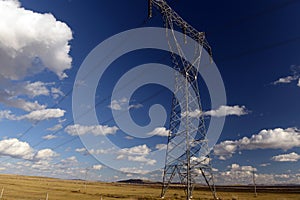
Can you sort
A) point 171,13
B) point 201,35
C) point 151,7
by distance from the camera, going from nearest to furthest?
point 151,7
point 171,13
point 201,35

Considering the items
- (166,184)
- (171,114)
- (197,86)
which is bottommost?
(166,184)

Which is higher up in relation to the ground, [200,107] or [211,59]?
[211,59]

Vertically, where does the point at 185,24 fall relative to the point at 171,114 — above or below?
above

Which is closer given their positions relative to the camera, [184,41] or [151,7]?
[151,7]

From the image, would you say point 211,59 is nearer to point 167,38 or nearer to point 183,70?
point 183,70

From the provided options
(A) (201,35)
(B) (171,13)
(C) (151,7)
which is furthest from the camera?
(A) (201,35)

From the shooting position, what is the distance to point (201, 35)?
42.5 meters

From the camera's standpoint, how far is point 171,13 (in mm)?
39156

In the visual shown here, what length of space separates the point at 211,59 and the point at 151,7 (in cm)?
1495

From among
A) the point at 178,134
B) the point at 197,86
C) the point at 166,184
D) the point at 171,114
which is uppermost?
the point at 197,86

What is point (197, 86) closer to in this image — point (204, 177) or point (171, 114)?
point (171, 114)

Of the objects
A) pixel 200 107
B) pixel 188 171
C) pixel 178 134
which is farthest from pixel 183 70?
pixel 188 171

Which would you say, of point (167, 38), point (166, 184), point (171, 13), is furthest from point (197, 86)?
point (166, 184)

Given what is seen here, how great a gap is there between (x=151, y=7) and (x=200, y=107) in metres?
16.3
